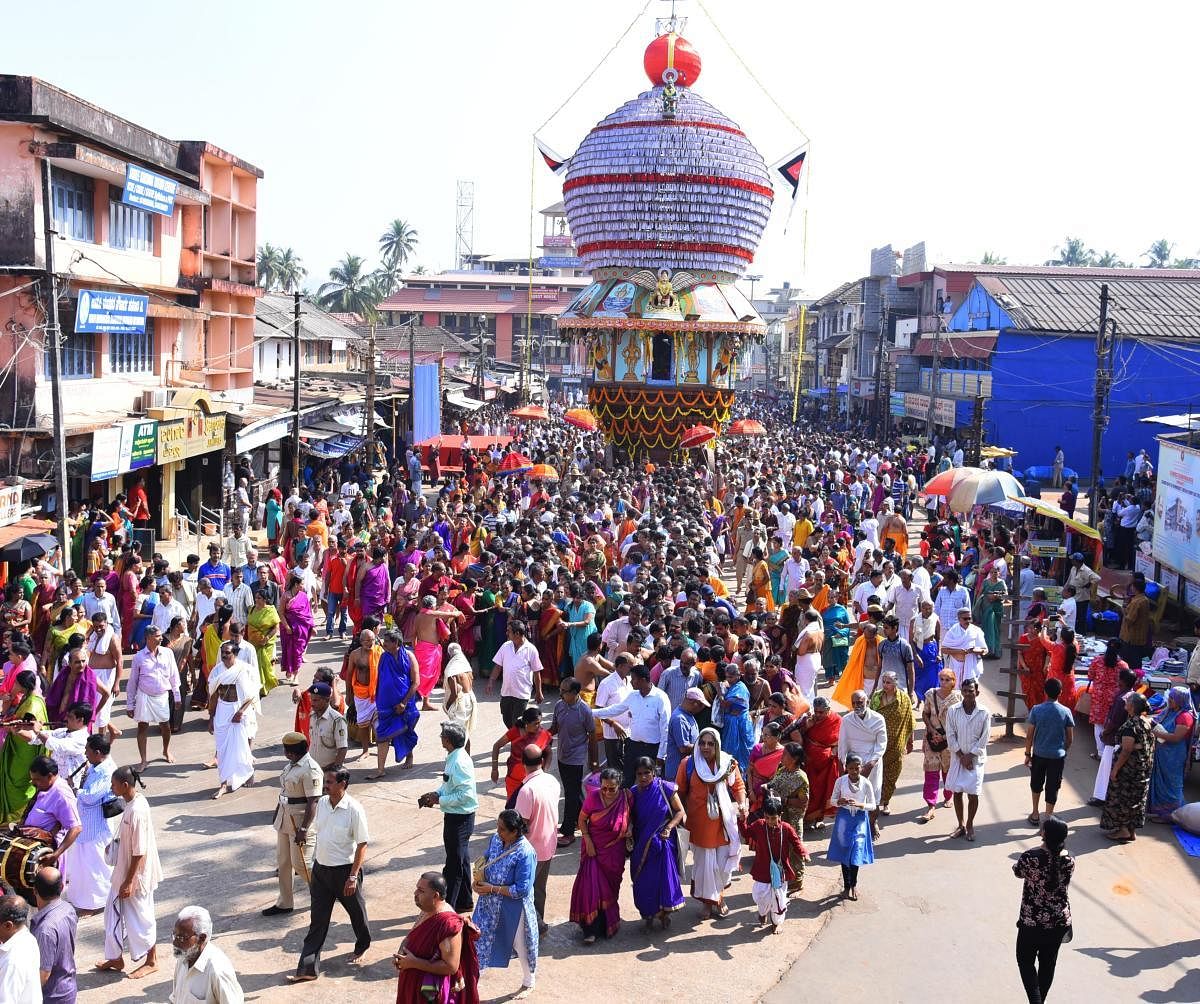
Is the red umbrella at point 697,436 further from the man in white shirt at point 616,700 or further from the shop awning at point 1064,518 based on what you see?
the man in white shirt at point 616,700

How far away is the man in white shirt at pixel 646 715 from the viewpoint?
28.4 feet

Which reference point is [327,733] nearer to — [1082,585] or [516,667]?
[516,667]

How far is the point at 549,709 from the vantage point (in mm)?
12141

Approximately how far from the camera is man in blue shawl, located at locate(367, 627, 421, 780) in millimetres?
9938

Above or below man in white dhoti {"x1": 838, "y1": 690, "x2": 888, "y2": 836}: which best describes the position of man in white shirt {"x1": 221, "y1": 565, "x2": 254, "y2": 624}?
above

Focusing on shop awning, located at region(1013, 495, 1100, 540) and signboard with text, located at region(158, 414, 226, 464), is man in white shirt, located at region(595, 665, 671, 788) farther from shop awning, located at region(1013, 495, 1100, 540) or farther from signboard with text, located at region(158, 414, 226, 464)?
signboard with text, located at region(158, 414, 226, 464)

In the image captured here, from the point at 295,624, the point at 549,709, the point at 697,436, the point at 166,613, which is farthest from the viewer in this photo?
the point at 697,436

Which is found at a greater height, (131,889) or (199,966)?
(199,966)

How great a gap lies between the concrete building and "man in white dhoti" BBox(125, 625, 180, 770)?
21.6 feet

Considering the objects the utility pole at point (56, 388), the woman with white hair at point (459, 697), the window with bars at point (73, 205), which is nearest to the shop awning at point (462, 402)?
the window with bars at point (73, 205)

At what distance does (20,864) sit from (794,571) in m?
9.55

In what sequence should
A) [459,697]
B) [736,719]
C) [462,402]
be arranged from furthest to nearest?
[462,402]
[459,697]
[736,719]

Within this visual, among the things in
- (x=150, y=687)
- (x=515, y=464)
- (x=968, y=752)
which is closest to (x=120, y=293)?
(x=515, y=464)

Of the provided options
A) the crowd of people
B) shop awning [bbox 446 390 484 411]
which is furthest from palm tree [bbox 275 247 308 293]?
the crowd of people
